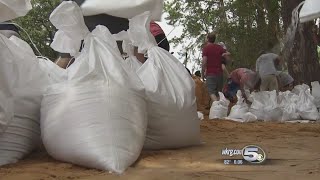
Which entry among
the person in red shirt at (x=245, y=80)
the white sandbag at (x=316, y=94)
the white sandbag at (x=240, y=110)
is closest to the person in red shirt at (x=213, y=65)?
the person in red shirt at (x=245, y=80)

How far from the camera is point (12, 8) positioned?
2.22 metres

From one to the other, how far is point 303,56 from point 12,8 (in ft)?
20.8

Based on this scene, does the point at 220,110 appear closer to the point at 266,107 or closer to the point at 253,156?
the point at 266,107

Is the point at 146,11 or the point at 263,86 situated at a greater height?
the point at 146,11

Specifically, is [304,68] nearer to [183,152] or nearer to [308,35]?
[308,35]

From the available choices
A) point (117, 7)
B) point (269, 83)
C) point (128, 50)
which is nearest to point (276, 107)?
point (269, 83)

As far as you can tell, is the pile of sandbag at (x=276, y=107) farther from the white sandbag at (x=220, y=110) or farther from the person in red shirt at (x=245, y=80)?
the person in red shirt at (x=245, y=80)

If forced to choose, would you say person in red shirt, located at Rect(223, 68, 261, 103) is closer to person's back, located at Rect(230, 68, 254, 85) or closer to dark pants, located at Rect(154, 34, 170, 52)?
person's back, located at Rect(230, 68, 254, 85)

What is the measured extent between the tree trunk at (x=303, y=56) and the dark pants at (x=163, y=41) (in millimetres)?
4605

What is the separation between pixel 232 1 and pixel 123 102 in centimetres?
1193

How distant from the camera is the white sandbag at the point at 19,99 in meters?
2.25

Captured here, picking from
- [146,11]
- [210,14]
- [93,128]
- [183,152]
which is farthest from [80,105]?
[210,14]

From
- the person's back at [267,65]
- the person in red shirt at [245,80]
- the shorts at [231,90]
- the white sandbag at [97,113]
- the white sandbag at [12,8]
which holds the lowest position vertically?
the shorts at [231,90]

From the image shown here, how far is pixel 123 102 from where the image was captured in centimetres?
223
